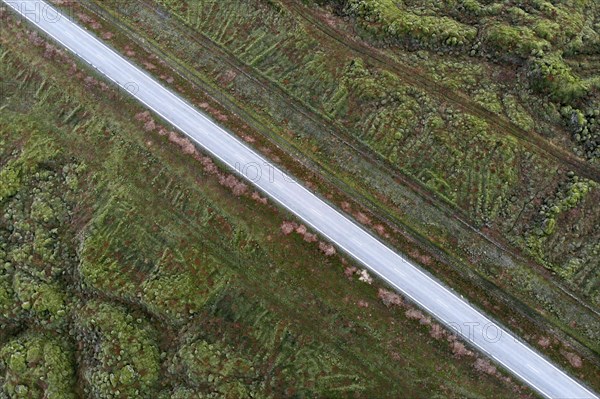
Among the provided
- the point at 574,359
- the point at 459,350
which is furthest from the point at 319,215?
the point at 574,359

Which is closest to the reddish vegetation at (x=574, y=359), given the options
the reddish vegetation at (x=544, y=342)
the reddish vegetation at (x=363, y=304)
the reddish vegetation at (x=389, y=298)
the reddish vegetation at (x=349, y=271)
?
the reddish vegetation at (x=544, y=342)

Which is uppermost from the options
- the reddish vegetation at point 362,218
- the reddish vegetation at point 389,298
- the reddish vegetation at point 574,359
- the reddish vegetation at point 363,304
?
the reddish vegetation at point 574,359

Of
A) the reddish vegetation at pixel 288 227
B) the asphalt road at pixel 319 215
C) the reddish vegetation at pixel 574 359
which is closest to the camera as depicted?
the reddish vegetation at pixel 574 359

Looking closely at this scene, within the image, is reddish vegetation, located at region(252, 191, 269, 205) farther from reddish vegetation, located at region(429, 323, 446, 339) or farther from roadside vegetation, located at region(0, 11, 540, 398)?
reddish vegetation, located at region(429, 323, 446, 339)

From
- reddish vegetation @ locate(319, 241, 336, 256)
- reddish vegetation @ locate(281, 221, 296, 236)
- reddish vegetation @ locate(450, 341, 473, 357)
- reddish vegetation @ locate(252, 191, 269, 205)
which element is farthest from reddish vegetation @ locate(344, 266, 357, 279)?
reddish vegetation @ locate(450, 341, 473, 357)

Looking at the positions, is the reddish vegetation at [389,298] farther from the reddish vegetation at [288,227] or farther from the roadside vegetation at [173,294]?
the reddish vegetation at [288,227]

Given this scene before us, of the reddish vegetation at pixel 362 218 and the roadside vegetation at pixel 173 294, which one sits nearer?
the roadside vegetation at pixel 173 294

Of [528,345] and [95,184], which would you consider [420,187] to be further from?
[95,184]
